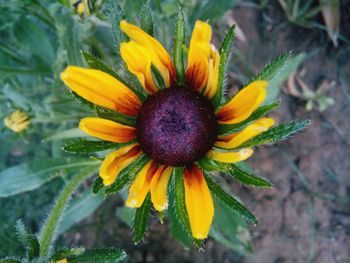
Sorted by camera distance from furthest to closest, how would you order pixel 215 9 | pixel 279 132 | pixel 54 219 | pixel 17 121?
pixel 215 9, pixel 17 121, pixel 54 219, pixel 279 132

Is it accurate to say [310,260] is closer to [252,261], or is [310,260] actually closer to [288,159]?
[252,261]

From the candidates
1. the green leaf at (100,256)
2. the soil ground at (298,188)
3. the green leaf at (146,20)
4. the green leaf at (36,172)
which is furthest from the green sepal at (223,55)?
the soil ground at (298,188)

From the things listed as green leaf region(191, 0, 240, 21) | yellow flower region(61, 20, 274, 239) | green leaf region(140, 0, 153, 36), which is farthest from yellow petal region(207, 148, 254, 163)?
green leaf region(191, 0, 240, 21)

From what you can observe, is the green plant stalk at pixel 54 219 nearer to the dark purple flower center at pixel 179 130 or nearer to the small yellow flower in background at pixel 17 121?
the small yellow flower in background at pixel 17 121

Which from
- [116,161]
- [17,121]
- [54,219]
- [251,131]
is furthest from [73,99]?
[251,131]

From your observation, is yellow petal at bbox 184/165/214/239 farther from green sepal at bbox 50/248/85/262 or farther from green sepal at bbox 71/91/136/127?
green sepal at bbox 50/248/85/262

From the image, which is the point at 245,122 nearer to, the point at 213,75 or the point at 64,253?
the point at 213,75
